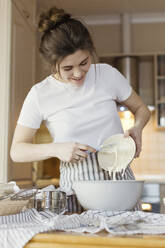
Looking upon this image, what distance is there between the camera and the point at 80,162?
1.33 m

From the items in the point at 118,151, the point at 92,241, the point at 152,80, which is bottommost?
the point at 92,241

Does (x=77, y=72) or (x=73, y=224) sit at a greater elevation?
(x=77, y=72)

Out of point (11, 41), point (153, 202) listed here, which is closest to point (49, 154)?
point (11, 41)

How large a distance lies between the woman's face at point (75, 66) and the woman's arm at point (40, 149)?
238mm

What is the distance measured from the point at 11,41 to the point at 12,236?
205 centimetres

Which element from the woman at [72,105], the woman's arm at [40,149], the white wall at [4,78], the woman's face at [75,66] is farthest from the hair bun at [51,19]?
the white wall at [4,78]

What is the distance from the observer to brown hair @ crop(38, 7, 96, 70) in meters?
1.20

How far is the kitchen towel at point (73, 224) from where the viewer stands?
698 mm

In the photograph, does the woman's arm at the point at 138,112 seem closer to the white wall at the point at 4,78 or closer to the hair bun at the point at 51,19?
the hair bun at the point at 51,19

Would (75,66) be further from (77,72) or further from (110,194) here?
(110,194)

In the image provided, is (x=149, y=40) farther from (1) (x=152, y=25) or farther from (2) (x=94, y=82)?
(2) (x=94, y=82)

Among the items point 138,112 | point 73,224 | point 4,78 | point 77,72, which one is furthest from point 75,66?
point 4,78

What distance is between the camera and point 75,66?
1.23 meters

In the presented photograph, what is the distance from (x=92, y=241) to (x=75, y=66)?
69 cm
